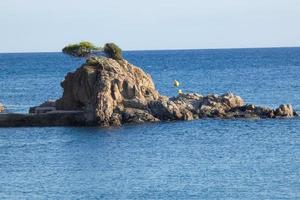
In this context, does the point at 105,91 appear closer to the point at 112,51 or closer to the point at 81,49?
the point at 112,51

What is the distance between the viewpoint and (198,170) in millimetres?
71875

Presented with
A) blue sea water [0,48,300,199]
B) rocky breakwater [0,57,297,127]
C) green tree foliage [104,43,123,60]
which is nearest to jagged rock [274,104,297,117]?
rocky breakwater [0,57,297,127]

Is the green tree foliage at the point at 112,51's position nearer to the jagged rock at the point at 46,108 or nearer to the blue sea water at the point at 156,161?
the jagged rock at the point at 46,108

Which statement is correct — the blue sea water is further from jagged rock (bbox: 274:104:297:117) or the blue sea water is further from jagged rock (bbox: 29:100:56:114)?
jagged rock (bbox: 29:100:56:114)

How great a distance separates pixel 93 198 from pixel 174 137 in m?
29.5

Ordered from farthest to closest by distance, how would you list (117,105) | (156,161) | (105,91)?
(117,105) < (105,91) < (156,161)

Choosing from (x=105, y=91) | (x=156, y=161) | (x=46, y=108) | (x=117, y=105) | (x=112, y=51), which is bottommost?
(x=156, y=161)

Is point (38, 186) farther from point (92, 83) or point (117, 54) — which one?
point (117, 54)

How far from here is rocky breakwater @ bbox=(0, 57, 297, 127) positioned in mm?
97438

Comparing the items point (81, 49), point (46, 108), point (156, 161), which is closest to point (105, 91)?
point (46, 108)

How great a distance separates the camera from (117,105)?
97938mm

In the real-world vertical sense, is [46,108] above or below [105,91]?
below

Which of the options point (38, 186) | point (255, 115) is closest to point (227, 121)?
point (255, 115)

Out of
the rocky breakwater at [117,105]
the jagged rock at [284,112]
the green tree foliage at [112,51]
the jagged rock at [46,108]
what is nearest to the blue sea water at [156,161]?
the rocky breakwater at [117,105]
